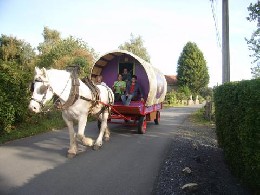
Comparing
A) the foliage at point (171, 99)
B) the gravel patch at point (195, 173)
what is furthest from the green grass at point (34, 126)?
the foliage at point (171, 99)

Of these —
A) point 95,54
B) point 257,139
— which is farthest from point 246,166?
point 95,54

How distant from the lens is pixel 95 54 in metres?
43.2

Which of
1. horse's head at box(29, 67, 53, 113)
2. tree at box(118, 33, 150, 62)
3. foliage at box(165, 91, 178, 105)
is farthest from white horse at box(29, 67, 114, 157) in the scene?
tree at box(118, 33, 150, 62)

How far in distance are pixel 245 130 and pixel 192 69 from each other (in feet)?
184

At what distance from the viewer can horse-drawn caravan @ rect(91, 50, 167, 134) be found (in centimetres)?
1127

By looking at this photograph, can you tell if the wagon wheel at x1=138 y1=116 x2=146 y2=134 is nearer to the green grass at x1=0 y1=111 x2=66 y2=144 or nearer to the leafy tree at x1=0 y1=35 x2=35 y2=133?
the green grass at x1=0 y1=111 x2=66 y2=144

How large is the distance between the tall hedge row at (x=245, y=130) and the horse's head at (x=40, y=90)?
12.5ft

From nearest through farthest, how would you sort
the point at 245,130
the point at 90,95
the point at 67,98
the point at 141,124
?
the point at 245,130, the point at 67,98, the point at 90,95, the point at 141,124

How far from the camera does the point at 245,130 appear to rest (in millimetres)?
4852

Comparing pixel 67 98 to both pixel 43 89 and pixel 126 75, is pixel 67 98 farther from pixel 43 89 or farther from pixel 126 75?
pixel 126 75

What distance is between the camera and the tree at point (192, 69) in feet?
197

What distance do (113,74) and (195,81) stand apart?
4870 cm

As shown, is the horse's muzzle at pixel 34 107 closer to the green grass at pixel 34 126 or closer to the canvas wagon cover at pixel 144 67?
the green grass at pixel 34 126

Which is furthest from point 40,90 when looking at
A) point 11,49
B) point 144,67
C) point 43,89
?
point 11,49
